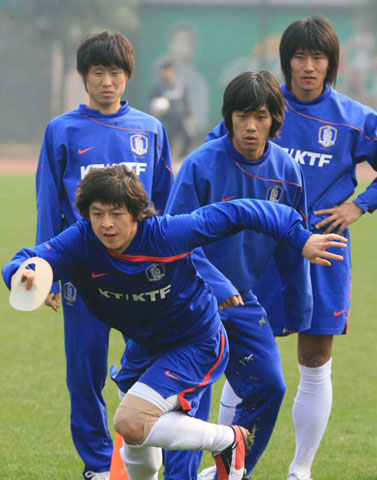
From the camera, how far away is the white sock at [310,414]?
16.1 feet

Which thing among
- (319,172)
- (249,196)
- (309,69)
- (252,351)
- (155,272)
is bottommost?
(252,351)

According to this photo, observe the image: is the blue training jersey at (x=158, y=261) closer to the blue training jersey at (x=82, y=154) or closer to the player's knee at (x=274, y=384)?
the player's knee at (x=274, y=384)

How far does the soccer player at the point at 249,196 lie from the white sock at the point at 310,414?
47cm

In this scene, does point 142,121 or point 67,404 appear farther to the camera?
point 67,404

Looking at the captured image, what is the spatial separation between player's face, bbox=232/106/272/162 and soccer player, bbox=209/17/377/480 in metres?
0.62

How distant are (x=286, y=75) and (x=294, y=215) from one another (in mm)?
1323

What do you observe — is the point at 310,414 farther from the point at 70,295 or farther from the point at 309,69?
the point at 309,69

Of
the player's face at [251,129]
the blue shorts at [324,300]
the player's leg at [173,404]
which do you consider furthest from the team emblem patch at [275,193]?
the player's leg at [173,404]

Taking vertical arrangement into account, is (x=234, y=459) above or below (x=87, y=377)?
below

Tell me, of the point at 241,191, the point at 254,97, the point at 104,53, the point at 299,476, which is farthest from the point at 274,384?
the point at 104,53

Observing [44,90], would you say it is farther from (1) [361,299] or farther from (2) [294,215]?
(2) [294,215]

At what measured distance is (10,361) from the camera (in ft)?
24.9

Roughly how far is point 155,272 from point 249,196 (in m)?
0.73

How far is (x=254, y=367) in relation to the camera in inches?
172
